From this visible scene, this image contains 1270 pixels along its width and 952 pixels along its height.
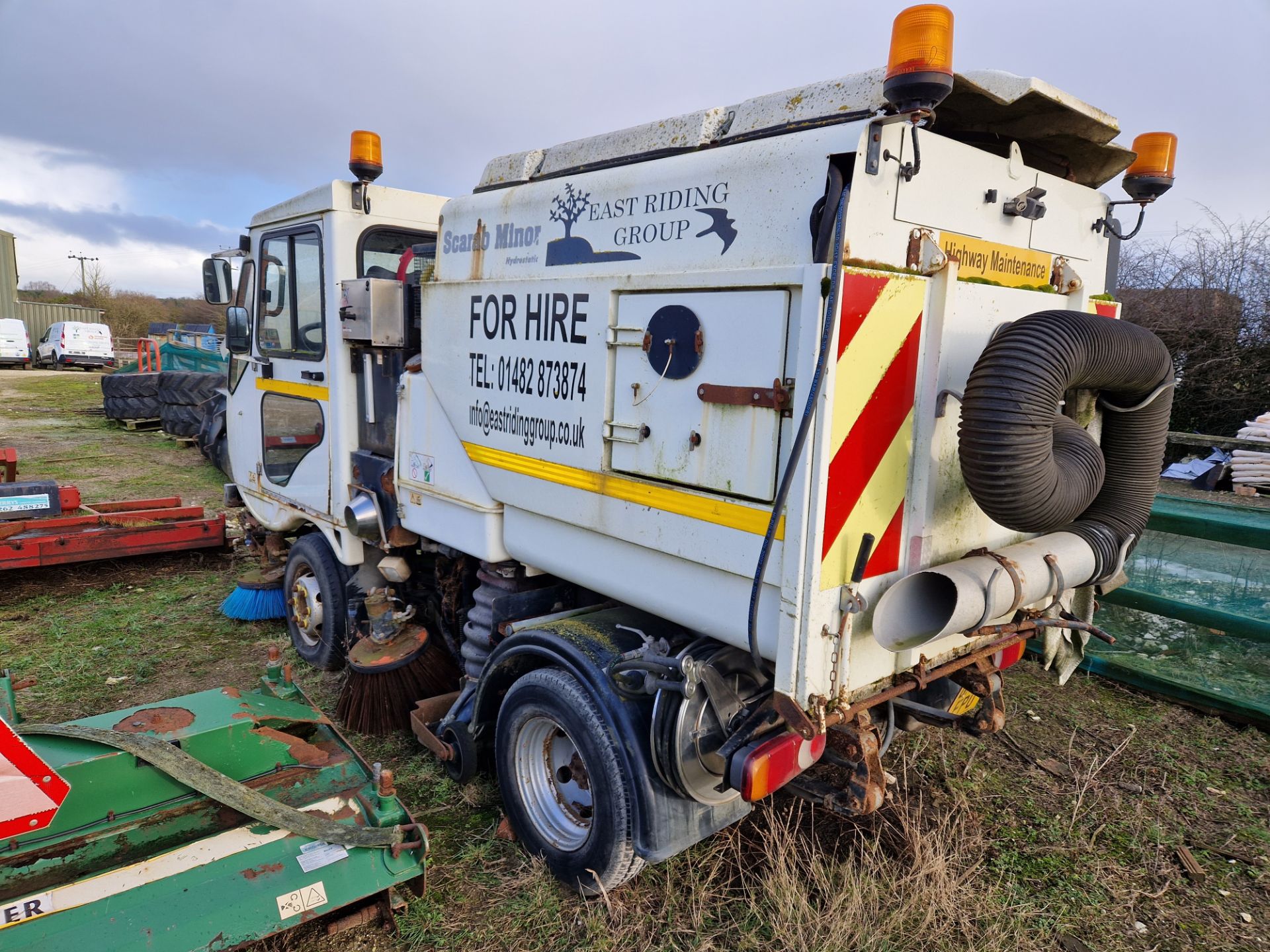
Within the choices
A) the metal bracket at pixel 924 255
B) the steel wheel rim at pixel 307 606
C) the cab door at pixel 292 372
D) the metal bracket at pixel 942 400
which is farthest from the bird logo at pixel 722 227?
the steel wheel rim at pixel 307 606

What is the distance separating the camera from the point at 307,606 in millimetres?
4625

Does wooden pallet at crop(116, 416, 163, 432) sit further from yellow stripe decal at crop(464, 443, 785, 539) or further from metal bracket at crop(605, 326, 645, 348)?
metal bracket at crop(605, 326, 645, 348)

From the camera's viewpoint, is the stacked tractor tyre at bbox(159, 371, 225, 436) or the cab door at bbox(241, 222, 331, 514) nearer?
the cab door at bbox(241, 222, 331, 514)

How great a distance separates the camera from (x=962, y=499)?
8.27ft

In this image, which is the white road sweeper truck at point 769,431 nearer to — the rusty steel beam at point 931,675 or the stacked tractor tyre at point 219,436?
the rusty steel beam at point 931,675

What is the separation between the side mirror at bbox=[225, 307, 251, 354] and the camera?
15.7ft

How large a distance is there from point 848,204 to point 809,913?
6.92 feet

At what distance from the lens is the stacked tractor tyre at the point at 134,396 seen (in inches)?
541

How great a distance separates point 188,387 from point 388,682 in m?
11.3

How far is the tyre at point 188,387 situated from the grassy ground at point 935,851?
29.7 ft

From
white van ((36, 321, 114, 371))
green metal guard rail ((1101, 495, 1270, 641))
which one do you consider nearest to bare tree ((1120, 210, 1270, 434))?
green metal guard rail ((1101, 495, 1270, 641))

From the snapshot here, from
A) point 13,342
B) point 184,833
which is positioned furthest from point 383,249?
point 13,342

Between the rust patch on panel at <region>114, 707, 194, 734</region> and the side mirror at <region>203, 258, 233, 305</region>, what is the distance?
2920 mm

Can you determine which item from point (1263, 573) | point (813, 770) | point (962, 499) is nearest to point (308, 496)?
point (813, 770)
